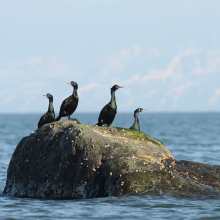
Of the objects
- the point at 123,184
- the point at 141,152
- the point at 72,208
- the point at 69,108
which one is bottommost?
the point at 72,208

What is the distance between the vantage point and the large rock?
11.5m

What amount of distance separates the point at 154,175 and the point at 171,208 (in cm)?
119

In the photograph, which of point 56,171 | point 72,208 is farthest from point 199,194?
point 56,171

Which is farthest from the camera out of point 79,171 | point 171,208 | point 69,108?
point 69,108

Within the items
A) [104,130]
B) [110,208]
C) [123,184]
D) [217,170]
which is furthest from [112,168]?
[217,170]

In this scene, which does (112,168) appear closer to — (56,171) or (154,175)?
(154,175)

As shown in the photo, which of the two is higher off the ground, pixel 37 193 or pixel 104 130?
pixel 104 130

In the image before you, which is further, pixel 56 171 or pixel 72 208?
pixel 56 171

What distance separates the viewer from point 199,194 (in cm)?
1147

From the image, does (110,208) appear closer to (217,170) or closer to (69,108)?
(217,170)

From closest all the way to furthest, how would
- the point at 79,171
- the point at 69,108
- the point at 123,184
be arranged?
the point at 123,184 → the point at 79,171 → the point at 69,108

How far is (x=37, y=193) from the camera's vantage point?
520 inches

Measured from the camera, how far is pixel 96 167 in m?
12.2

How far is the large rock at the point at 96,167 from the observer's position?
11.5 m
